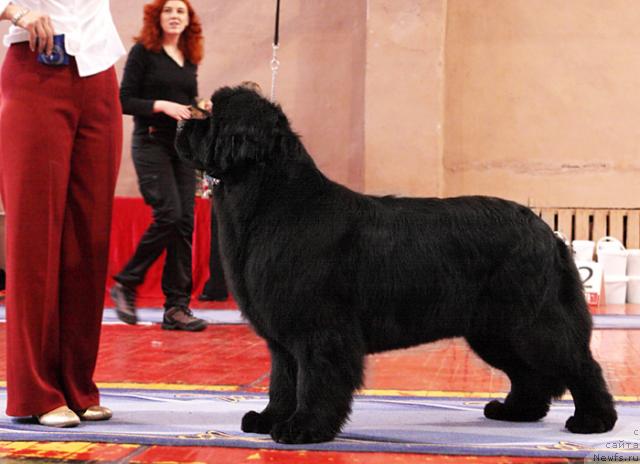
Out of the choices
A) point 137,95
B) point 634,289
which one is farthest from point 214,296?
point 634,289

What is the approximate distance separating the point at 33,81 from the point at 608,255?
7666mm

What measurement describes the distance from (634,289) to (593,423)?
7.14 m

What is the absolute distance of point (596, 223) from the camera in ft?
33.7

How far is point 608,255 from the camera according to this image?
30.8 ft

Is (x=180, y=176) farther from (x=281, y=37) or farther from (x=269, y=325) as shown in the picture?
(x=281, y=37)

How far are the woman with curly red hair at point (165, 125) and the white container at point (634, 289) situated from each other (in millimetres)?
5436

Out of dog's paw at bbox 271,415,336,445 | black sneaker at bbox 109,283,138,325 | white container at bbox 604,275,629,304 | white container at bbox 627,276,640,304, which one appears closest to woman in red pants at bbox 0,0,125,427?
dog's paw at bbox 271,415,336,445

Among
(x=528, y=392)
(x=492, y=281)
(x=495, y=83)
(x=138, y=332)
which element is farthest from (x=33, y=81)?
(x=495, y=83)

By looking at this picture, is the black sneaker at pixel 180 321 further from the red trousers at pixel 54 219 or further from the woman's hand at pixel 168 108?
the red trousers at pixel 54 219

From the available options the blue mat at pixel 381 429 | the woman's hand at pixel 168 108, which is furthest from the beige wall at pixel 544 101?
the blue mat at pixel 381 429

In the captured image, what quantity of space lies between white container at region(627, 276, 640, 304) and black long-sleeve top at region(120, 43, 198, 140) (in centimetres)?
579

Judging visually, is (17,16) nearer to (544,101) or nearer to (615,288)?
(615,288)

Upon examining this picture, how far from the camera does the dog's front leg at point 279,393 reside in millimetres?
2773

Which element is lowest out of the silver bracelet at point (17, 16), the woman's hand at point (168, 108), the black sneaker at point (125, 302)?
the black sneaker at point (125, 302)
